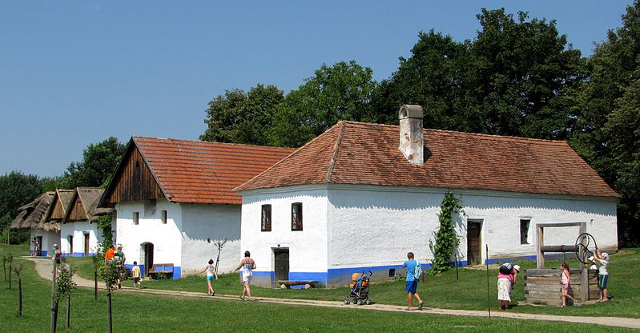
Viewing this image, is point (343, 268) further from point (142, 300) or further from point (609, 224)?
point (609, 224)

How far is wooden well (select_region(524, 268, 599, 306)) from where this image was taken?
79.8ft

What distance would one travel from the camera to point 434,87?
55.9 m

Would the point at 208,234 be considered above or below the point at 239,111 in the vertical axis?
below

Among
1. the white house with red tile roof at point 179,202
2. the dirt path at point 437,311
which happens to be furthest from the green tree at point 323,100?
the dirt path at point 437,311

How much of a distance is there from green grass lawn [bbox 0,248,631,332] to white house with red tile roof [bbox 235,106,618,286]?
7.40m

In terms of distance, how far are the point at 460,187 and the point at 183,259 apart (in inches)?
565

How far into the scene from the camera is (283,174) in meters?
36.8

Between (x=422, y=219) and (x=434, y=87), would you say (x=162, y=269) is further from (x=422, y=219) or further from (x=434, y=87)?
(x=434, y=87)

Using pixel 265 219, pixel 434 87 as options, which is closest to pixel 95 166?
pixel 434 87

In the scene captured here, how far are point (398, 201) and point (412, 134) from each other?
380cm

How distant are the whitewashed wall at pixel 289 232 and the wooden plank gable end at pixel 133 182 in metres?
6.48

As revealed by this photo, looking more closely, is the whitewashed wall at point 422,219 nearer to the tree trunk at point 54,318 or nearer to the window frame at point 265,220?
the window frame at point 265,220

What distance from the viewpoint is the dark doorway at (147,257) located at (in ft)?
146

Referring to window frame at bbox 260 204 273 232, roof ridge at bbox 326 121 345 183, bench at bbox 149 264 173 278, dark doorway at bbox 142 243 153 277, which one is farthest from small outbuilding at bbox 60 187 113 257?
roof ridge at bbox 326 121 345 183
